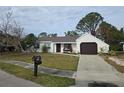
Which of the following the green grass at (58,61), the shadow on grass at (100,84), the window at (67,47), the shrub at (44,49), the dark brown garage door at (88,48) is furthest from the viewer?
the shrub at (44,49)

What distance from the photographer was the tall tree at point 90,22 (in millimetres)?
63438

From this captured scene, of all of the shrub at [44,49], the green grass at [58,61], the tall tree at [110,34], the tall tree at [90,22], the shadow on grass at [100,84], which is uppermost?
the tall tree at [90,22]

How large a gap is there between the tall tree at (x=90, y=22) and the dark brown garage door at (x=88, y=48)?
19328 mm

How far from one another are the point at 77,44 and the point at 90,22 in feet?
68.0

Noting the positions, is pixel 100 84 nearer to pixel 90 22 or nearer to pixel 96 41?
pixel 96 41

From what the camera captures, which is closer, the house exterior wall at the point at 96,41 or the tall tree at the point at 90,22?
the house exterior wall at the point at 96,41

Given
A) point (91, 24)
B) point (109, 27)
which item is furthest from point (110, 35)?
point (91, 24)

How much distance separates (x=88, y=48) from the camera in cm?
4372

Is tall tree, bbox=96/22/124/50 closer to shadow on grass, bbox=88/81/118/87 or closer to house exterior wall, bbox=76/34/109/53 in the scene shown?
house exterior wall, bbox=76/34/109/53

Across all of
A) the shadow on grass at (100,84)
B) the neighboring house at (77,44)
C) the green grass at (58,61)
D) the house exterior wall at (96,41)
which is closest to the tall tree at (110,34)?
the house exterior wall at (96,41)

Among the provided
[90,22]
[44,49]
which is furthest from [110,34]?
[44,49]

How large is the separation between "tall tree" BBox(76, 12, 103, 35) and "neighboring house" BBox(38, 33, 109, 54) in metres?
16.8

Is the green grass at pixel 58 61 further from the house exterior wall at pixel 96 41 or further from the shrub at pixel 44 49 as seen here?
the shrub at pixel 44 49

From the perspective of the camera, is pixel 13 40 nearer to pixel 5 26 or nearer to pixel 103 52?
pixel 5 26
